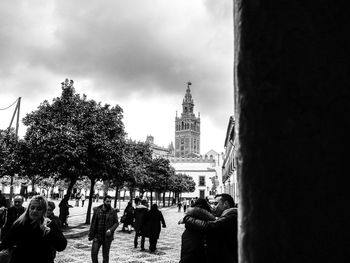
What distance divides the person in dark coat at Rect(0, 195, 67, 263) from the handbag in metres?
0.03

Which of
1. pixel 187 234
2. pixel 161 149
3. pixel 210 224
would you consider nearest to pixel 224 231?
pixel 210 224

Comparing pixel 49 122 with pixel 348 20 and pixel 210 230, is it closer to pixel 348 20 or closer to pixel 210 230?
pixel 210 230

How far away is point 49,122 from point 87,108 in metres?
1.93

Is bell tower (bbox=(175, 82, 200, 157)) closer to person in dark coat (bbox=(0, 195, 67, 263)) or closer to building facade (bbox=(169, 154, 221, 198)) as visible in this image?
building facade (bbox=(169, 154, 221, 198))

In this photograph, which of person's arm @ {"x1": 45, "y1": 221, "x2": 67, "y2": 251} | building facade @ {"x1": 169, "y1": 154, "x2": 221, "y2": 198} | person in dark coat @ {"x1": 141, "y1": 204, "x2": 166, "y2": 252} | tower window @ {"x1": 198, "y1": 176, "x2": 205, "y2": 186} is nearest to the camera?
person's arm @ {"x1": 45, "y1": 221, "x2": 67, "y2": 251}

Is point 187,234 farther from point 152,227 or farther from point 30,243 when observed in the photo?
point 152,227

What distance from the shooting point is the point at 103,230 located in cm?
700

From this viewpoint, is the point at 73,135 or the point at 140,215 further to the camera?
the point at 73,135

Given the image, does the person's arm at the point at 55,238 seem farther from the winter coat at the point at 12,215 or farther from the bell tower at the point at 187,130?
the bell tower at the point at 187,130

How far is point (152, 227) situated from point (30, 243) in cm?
772

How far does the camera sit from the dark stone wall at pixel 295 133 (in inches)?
18.8

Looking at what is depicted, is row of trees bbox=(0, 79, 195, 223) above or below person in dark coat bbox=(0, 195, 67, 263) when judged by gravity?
above

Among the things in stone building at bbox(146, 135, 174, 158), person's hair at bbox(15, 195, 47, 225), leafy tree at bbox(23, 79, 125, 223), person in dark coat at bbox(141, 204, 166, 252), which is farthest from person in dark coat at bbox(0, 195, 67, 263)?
stone building at bbox(146, 135, 174, 158)

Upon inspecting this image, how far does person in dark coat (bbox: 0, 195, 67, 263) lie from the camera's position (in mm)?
2920
